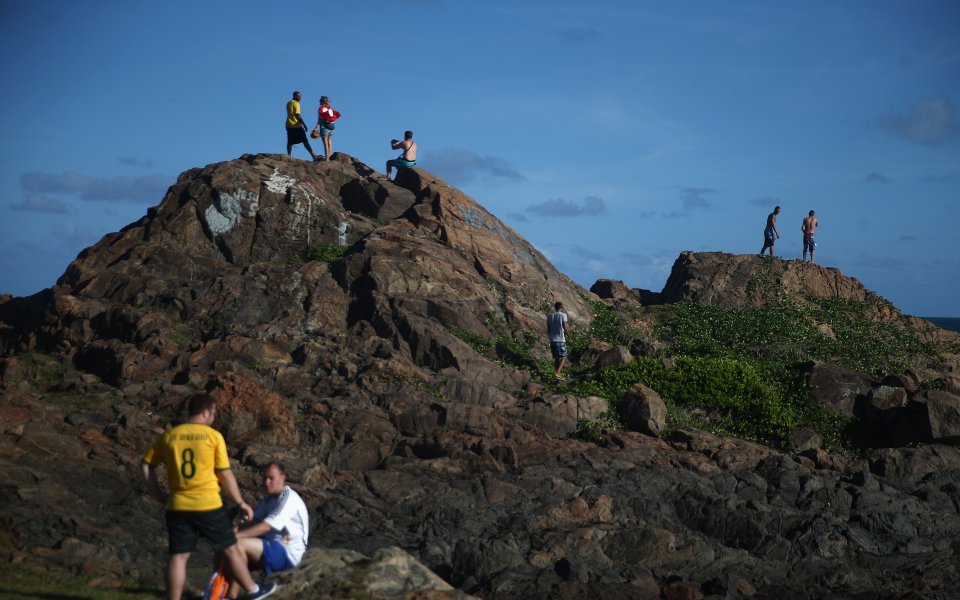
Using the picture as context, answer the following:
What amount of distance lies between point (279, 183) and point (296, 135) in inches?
110

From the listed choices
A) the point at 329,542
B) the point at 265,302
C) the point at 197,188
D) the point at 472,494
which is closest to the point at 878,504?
the point at 472,494

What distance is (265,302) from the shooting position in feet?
78.4

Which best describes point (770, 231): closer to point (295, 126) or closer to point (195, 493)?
point (295, 126)

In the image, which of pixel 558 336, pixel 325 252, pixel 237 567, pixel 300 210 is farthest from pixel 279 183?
pixel 237 567

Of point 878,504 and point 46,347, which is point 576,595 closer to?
point 878,504

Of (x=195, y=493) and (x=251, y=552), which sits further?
(x=251, y=552)

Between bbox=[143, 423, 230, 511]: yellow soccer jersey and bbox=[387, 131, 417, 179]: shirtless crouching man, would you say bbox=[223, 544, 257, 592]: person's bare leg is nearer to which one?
bbox=[143, 423, 230, 511]: yellow soccer jersey

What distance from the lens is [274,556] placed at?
32.7 feet

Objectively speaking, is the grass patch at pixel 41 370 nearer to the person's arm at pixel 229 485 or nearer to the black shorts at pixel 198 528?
the black shorts at pixel 198 528

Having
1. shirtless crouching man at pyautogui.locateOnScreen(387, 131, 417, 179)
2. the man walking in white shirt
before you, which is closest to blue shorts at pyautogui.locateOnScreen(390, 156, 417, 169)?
shirtless crouching man at pyautogui.locateOnScreen(387, 131, 417, 179)

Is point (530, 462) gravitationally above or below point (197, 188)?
below

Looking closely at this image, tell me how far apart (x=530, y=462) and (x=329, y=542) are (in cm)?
520

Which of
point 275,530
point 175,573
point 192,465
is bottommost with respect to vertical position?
point 175,573

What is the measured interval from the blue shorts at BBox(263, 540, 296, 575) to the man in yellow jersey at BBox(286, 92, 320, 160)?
20.9 meters
